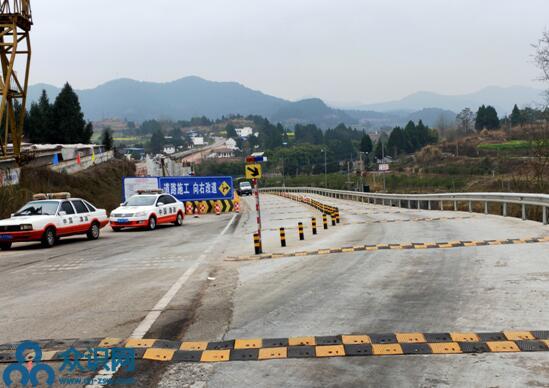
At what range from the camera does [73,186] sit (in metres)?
Result: 41.5

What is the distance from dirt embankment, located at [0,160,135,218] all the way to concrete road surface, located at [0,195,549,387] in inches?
601

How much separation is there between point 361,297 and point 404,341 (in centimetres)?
202

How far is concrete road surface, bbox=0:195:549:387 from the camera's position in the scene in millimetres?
4922

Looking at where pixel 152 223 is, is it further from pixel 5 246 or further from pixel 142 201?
pixel 5 246

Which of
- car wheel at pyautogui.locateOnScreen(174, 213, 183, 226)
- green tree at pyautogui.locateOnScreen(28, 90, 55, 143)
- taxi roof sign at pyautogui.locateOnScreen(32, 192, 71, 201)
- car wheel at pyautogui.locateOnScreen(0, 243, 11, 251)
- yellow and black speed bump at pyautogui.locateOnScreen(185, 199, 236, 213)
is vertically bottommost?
yellow and black speed bump at pyautogui.locateOnScreen(185, 199, 236, 213)

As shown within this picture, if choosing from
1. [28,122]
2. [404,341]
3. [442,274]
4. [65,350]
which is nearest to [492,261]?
[442,274]

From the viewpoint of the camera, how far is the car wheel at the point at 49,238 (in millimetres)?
17123

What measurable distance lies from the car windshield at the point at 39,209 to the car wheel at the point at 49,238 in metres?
0.63

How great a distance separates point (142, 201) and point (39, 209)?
6.88 metres

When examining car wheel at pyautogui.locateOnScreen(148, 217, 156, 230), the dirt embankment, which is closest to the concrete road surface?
car wheel at pyautogui.locateOnScreen(148, 217, 156, 230)

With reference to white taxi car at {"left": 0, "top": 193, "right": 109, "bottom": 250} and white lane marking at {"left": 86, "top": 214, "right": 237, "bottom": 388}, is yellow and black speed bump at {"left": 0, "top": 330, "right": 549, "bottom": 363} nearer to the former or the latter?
white lane marking at {"left": 86, "top": 214, "right": 237, "bottom": 388}

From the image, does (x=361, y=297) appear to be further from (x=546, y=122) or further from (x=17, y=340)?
(x=546, y=122)

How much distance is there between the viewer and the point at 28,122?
84.1 m

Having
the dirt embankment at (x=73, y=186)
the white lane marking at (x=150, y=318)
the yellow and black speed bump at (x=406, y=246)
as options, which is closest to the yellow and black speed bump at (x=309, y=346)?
the white lane marking at (x=150, y=318)
